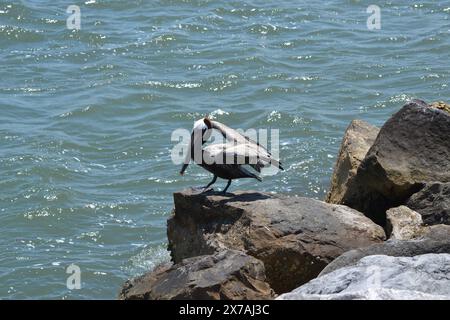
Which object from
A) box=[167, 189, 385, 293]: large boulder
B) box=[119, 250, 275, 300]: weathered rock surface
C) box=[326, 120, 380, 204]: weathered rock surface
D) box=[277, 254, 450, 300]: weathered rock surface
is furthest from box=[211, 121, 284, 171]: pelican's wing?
box=[277, 254, 450, 300]: weathered rock surface

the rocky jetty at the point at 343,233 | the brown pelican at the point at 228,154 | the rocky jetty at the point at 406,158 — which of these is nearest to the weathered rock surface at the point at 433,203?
the rocky jetty at the point at 343,233

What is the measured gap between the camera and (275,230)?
8539 mm

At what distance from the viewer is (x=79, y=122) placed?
1672cm

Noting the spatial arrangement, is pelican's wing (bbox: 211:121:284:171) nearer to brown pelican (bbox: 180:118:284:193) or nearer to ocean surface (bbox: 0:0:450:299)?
brown pelican (bbox: 180:118:284:193)

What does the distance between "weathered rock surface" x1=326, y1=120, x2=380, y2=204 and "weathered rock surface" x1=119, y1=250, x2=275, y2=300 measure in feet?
9.26

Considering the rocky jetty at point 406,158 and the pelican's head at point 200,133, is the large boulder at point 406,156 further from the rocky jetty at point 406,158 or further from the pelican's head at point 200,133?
the pelican's head at point 200,133

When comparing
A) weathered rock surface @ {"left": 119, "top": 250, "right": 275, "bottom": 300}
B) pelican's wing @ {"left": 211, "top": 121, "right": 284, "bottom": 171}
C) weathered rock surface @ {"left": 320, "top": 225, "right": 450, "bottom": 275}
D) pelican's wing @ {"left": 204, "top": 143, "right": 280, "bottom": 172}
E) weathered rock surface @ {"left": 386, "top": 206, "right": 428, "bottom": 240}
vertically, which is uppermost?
pelican's wing @ {"left": 211, "top": 121, "right": 284, "bottom": 171}

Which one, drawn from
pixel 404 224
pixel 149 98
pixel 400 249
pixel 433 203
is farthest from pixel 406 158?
pixel 149 98

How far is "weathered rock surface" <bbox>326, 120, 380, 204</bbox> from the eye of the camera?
10.2m

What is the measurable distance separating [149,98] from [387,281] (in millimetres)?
11739

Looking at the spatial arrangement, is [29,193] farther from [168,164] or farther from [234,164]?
[234,164]

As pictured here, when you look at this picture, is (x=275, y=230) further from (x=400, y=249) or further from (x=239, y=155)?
(x=400, y=249)
